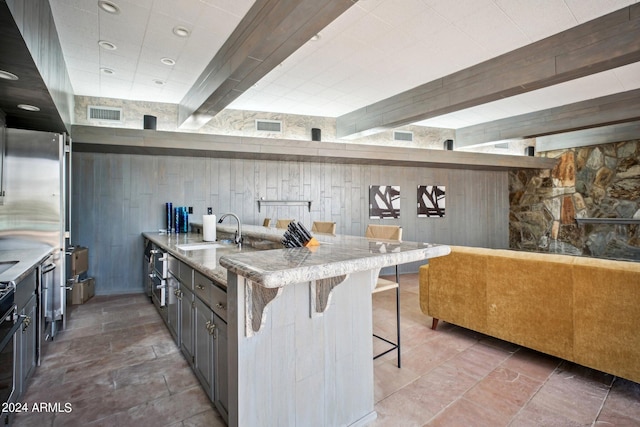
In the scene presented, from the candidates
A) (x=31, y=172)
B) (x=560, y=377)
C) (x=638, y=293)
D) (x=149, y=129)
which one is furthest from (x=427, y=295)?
(x=149, y=129)

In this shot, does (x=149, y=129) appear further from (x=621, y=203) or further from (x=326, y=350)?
(x=621, y=203)

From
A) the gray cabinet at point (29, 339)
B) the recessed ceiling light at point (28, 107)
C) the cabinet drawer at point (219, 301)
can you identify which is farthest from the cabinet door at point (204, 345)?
the recessed ceiling light at point (28, 107)

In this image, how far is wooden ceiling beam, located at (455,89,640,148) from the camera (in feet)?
15.1

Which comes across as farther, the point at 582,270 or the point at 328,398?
→ the point at 582,270

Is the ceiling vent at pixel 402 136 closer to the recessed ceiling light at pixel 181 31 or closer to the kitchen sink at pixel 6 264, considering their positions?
the recessed ceiling light at pixel 181 31

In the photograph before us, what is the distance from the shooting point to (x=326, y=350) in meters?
1.63

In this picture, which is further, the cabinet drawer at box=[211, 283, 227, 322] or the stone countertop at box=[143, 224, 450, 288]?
the cabinet drawer at box=[211, 283, 227, 322]

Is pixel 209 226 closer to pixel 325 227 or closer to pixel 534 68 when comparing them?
pixel 325 227

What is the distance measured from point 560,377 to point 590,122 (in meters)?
4.46

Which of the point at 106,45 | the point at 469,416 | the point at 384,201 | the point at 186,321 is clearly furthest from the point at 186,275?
the point at 384,201

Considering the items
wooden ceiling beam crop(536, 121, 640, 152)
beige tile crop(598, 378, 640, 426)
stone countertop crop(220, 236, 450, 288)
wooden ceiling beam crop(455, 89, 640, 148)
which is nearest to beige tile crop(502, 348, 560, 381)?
beige tile crop(598, 378, 640, 426)

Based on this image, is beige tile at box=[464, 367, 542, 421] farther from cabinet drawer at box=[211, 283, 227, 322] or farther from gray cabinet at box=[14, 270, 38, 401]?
gray cabinet at box=[14, 270, 38, 401]

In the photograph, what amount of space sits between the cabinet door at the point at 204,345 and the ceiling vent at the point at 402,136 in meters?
5.58

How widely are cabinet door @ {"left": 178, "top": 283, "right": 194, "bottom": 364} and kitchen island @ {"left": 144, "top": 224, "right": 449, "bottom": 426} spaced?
51 centimetres
